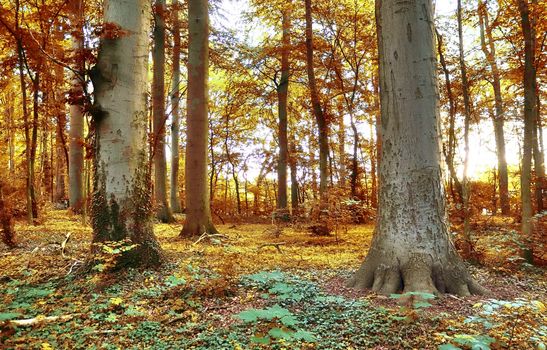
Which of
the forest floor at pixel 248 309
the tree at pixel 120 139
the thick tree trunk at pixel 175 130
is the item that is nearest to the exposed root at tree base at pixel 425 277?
the forest floor at pixel 248 309

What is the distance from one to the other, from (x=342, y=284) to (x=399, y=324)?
1.24 m

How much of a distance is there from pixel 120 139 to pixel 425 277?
3712 millimetres

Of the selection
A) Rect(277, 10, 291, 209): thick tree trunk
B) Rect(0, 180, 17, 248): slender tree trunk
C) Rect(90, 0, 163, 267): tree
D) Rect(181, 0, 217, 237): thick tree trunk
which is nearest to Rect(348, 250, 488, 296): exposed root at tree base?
Rect(90, 0, 163, 267): tree

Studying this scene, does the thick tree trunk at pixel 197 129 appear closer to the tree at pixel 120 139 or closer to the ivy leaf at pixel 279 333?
the tree at pixel 120 139

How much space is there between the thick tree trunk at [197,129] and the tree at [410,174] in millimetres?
4422

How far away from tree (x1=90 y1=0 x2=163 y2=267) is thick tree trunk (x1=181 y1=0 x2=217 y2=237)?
3115 millimetres

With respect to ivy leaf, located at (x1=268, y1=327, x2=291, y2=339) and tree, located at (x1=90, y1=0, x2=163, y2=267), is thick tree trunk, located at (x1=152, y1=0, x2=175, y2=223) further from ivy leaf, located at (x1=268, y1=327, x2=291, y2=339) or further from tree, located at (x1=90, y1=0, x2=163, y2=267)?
ivy leaf, located at (x1=268, y1=327, x2=291, y2=339)

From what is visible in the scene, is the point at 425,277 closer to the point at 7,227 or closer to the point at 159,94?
the point at 7,227

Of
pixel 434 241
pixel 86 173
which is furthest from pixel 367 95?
pixel 434 241

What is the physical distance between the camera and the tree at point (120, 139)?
4.24 m

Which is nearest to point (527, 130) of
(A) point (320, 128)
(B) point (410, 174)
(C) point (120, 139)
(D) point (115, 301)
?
(B) point (410, 174)

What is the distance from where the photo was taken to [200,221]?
299 inches

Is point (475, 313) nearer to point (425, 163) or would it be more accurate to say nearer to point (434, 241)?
point (434, 241)

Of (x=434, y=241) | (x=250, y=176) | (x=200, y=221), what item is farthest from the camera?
(x=250, y=176)
